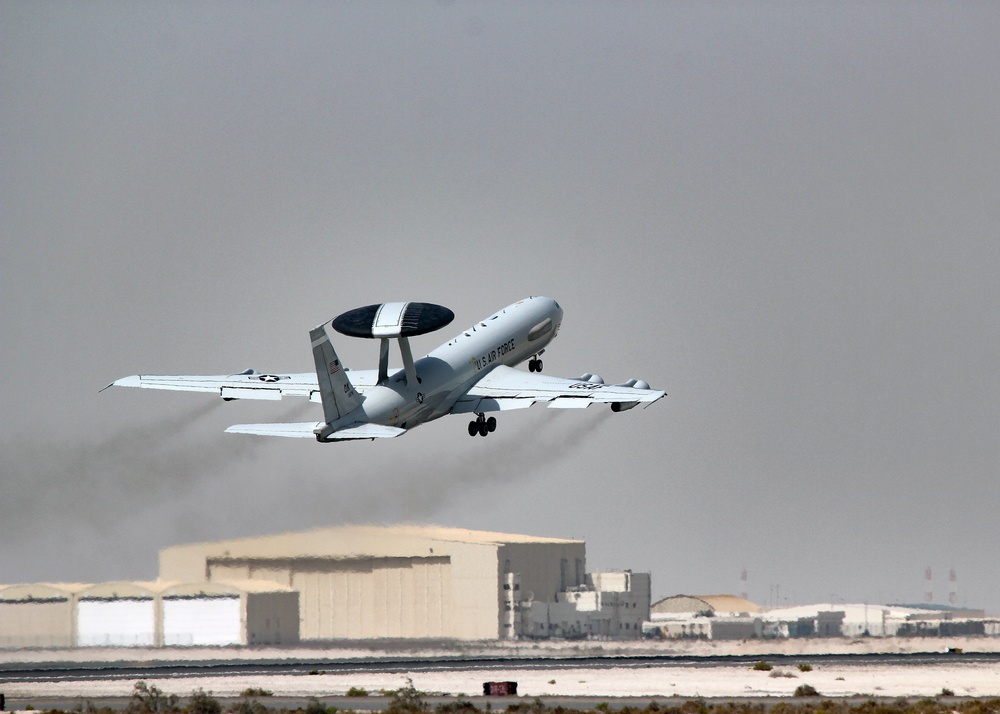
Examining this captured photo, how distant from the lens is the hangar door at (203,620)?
403 feet

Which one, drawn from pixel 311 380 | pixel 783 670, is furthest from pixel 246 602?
pixel 783 670

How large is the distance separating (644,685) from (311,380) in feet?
83.8

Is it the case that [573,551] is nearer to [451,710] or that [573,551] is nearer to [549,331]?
[549,331]

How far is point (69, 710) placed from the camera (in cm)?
8094

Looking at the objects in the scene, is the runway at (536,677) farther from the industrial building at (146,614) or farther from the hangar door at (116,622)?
the hangar door at (116,622)

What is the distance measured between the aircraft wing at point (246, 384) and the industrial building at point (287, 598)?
23746 millimetres

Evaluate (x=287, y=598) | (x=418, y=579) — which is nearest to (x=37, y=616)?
(x=287, y=598)

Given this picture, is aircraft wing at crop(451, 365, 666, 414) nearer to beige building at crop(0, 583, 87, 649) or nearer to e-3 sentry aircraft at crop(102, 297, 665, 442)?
e-3 sentry aircraft at crop(102, 297, 665, 442)

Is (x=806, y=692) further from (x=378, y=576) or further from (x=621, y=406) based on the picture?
(x=378, y=576)

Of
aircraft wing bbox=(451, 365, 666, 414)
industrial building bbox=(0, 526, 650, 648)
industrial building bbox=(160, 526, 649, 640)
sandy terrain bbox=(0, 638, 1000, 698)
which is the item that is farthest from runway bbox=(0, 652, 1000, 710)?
aircraft wing bbox=(451, 365, 666, 414)

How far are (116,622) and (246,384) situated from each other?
120 feet

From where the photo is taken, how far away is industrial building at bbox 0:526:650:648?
115000mm

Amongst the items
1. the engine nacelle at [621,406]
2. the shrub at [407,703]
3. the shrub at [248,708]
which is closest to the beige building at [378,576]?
the engine nacelle at [621,406]

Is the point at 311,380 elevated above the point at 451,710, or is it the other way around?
the point at 311,380
